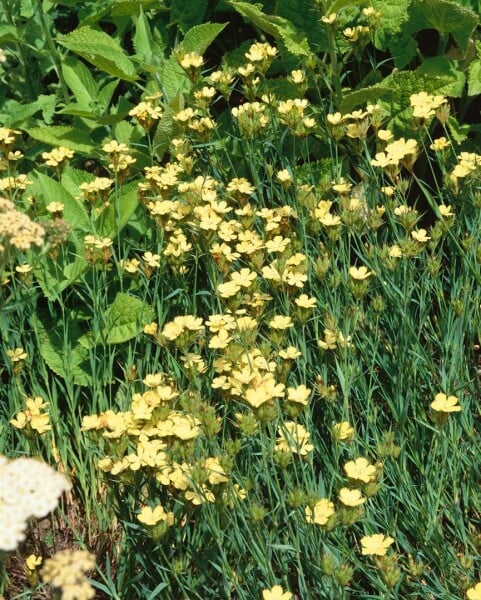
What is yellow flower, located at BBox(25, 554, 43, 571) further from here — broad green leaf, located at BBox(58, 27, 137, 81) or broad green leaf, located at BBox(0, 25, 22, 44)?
broad green leaf, located at BBox(0, 25, 22, 44)

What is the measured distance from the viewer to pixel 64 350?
8.82 feet

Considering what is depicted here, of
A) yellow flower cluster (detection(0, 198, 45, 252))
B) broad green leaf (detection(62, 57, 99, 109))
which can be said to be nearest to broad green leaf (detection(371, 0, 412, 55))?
broad green leaf (detection(62, 57, 99, 109))

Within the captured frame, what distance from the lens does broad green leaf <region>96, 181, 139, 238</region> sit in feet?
9.35

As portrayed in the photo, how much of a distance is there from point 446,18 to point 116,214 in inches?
46.2

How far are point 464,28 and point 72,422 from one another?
1.70m

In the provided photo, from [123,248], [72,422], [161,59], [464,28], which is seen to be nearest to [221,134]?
[161,59]

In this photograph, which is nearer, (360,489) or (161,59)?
(360,489)

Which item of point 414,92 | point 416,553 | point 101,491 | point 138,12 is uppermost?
point 138,12

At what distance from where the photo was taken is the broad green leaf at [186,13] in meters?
3.41

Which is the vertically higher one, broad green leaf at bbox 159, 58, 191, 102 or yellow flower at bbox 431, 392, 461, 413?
broad green leaf at bbox 159, 58, 191, 102

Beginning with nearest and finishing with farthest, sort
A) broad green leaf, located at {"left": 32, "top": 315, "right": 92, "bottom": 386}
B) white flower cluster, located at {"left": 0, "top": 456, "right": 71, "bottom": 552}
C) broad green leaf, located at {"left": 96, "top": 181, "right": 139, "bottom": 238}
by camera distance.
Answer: white flower cluster, located at {"left": 0, "top": 456, "right": 71, "bottom": 552}
broad green leaf, located at {"left": 32, "top": 315, "right": 92, "bottom": 386}
broad green leaf, located at {"left": 96, "top": 181, "right": 139, "bottom": 238}

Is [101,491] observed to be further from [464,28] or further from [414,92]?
[464,28]

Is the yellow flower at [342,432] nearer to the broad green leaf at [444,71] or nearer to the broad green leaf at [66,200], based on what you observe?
the broad green leaf at [66,200]

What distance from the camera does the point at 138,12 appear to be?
328cm
